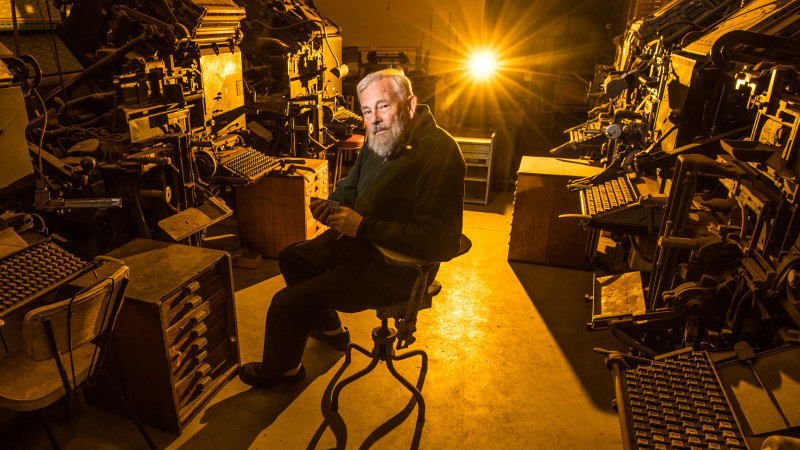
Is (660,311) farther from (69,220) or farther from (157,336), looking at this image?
(69,220)

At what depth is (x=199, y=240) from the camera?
Answer: 3424 millimetres

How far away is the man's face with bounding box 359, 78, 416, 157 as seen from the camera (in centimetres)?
226

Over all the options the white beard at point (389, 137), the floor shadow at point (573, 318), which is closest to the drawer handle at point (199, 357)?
the white beard at point (389, 137)

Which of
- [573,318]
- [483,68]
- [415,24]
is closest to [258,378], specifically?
[573,318]

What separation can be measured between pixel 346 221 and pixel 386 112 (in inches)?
21.8

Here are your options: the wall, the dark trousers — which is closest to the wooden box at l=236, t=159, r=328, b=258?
the dark trousers

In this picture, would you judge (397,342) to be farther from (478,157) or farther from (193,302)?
(478,157)

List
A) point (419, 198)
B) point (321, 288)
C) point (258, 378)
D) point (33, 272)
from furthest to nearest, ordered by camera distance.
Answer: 1. point (258, 378)
2. point (321, 288)
3. point (419, 198)
4. point (33, 272)

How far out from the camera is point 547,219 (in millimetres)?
4207

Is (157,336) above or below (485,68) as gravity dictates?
below

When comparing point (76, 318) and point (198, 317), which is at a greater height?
point (76, 318)

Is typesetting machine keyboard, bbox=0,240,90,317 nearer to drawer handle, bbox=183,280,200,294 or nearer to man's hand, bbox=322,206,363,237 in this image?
drawer handle, bbox=183,280,200,294

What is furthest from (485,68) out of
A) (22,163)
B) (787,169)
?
(22,163)

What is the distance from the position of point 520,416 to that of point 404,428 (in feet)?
2.05
